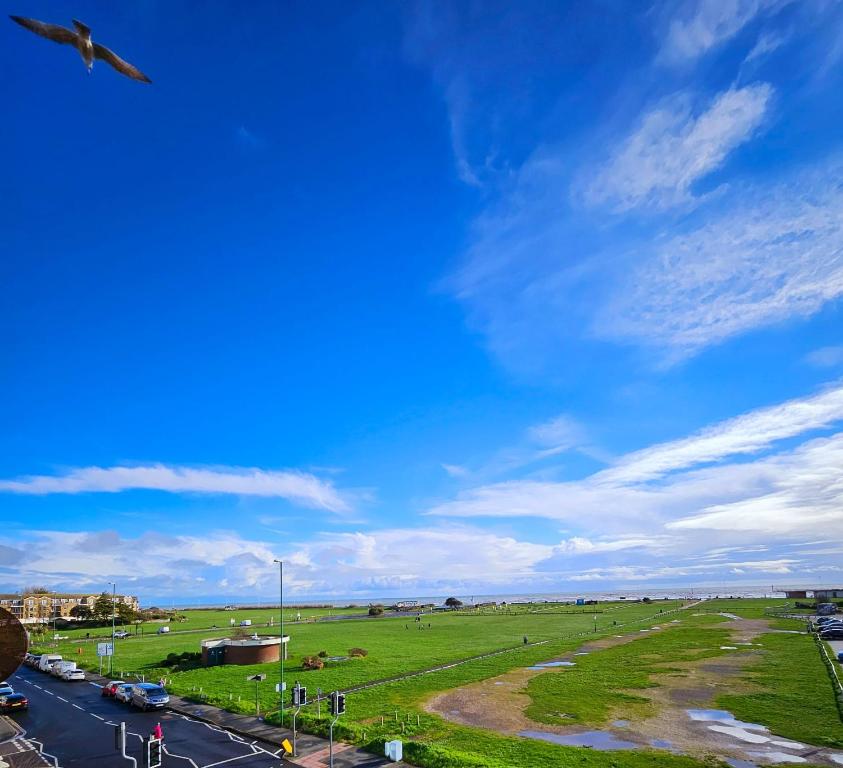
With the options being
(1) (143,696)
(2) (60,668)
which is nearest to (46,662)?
(2) (60,668)

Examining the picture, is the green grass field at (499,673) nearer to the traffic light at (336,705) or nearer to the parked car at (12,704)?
the traffic light at (336,705)

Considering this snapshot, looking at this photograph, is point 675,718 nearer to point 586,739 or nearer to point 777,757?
point 586,739

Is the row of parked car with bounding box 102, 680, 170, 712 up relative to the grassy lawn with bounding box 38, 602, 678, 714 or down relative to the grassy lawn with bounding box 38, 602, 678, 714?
up

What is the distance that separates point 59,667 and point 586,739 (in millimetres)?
56469

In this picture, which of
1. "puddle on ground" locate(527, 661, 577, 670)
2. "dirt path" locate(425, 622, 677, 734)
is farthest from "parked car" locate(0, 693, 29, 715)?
"puddle on ground" locate(527, 661, 577, 670)

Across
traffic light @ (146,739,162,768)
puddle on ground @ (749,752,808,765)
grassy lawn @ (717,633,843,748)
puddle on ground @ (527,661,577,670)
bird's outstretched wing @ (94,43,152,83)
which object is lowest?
puddle on ground @ (527,661,577,670)

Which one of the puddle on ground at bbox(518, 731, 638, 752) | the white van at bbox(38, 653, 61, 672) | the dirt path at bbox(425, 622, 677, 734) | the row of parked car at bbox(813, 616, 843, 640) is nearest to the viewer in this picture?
the puddle on ground at bbox(518, 731, 638, 752)

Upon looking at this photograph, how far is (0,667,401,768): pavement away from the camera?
3253 centimetres

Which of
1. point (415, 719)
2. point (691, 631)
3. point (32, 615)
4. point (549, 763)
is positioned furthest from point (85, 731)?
point (32, 615)

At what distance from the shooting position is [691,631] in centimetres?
9888

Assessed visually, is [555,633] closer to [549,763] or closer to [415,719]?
[415,719]

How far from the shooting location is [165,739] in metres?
37.3

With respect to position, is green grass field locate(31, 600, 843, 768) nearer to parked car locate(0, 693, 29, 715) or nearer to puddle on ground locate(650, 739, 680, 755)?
puddle on ground locate(650, 739, 680, 755)

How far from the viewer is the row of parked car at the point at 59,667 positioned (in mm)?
61312
